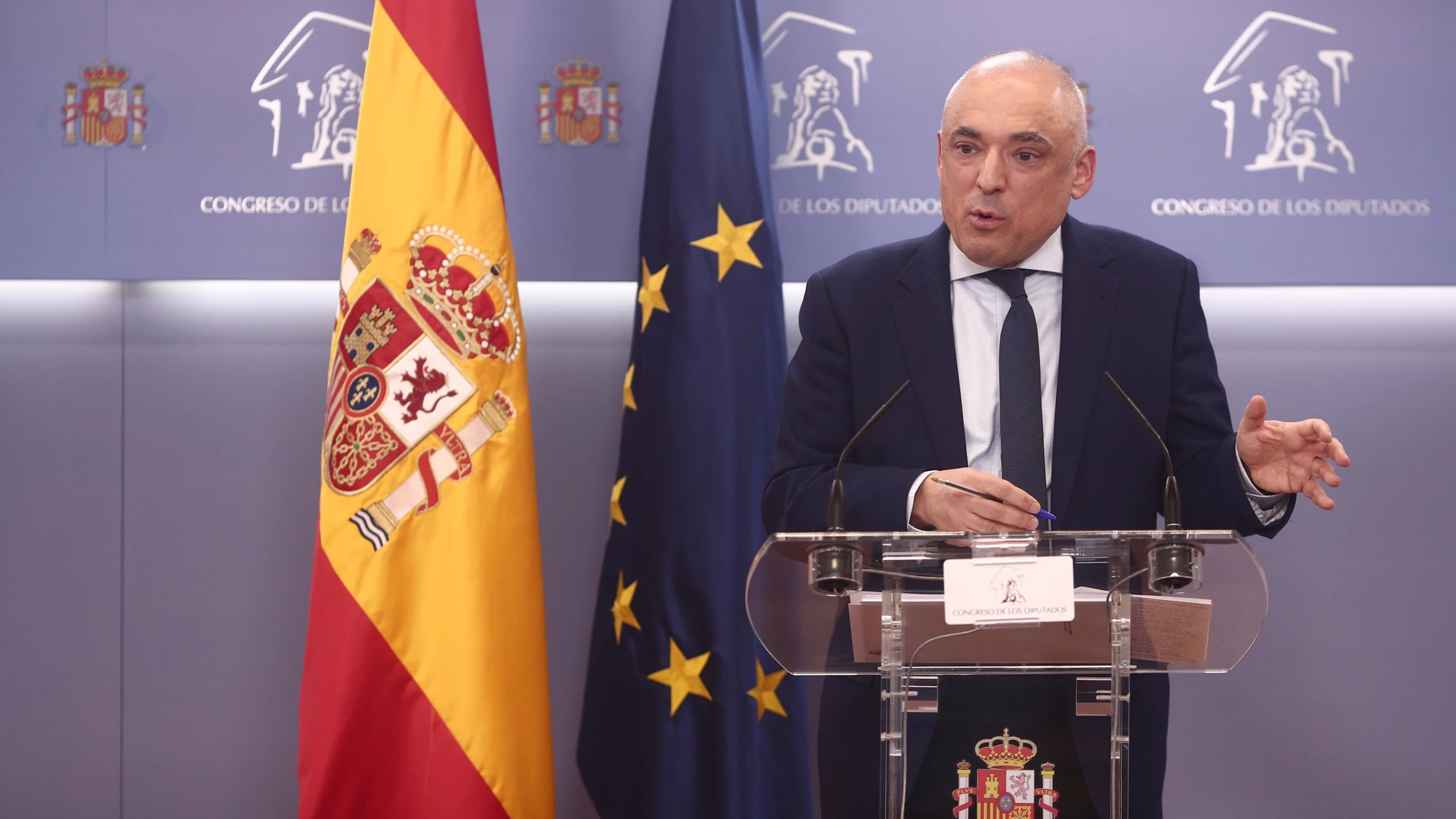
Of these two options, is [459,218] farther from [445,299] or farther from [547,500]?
[547,500]

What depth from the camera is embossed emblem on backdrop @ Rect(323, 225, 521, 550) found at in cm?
269

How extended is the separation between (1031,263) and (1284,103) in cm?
176

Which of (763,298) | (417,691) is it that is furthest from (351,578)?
(763,298)

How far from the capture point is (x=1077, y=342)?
6.37 ft

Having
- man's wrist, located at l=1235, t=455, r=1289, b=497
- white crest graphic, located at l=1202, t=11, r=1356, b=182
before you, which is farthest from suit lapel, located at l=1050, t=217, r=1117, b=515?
white crest graphic, located at l=1202, t=11, r=1356, b=182

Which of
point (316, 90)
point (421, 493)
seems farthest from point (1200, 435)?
point (316, 90)

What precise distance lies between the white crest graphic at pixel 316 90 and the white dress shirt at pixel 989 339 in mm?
2068

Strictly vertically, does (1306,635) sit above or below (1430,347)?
below

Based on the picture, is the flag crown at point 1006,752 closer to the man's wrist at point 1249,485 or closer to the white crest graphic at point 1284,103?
the man's wrist at point 1249,485

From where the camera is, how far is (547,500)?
3.55 m

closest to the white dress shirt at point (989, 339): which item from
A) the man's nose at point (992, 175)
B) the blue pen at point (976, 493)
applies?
the man's nose at point (992, 175)

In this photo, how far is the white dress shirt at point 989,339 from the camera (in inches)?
76.5

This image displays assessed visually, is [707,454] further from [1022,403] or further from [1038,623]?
[1038,623]

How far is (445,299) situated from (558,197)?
2.45 ft
